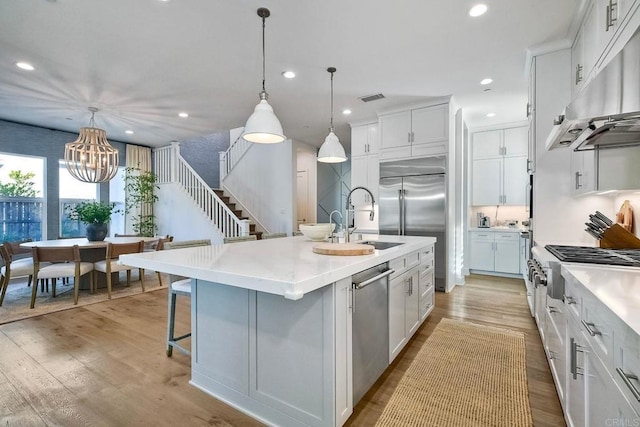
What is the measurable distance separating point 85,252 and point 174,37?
353cm

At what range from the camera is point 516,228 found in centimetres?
533

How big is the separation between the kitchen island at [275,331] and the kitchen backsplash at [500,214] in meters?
4.88

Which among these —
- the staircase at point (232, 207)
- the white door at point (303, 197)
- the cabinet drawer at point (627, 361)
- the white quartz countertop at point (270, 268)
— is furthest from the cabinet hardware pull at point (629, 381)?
the white door at point (303, 197)

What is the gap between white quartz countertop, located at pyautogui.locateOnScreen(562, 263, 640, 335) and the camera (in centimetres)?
86

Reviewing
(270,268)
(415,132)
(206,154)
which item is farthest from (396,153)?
(206,154)

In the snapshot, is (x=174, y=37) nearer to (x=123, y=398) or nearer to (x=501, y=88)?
(x=123, y=398)

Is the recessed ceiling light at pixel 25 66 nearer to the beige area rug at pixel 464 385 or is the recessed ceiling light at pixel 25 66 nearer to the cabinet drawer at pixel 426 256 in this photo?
the cabinet drawer at pixel 426 256

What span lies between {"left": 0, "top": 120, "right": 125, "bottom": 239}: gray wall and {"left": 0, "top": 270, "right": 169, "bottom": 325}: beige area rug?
1380 mm

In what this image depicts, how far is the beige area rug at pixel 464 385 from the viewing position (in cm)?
170

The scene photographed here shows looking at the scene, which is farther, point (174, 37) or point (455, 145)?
point (455, 145)

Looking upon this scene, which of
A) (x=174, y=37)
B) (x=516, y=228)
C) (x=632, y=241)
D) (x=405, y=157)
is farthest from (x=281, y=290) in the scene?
(x=516, y=228)

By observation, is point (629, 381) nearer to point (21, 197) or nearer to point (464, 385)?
point (464, 385)

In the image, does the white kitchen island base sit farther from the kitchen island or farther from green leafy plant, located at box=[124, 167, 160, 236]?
green leafy plant, located at box=[124, 167, 160, 236]

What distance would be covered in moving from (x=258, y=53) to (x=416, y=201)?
301cm
